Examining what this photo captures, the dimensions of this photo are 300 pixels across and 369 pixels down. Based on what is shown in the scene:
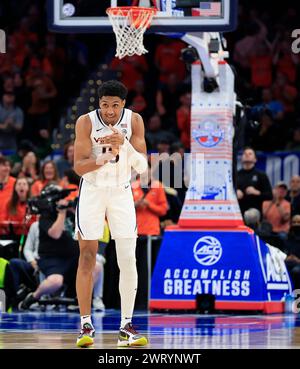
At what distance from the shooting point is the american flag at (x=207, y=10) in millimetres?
14805

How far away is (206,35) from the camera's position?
1627cm

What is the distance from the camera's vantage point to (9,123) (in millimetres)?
24406

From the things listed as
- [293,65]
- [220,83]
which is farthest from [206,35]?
[293,65]

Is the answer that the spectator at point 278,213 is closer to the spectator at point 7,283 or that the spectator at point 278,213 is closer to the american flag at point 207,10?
the spectator at point 7,283

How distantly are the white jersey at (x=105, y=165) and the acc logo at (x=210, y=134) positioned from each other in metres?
5.71

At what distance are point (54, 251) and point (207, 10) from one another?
15.6 ft

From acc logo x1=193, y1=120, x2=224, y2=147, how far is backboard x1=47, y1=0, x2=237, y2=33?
2198 millimetres

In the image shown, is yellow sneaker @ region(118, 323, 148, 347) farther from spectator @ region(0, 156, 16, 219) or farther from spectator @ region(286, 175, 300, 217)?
spectator @ region(0, 156, 16, 219)

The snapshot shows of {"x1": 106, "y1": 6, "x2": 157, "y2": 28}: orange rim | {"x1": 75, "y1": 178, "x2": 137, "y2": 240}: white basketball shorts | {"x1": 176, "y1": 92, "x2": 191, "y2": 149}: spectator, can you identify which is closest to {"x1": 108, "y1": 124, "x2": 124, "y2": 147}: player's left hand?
{"x1": 75, "y1": 178, "x2": 137, "y2": 240}: white basketball shorts

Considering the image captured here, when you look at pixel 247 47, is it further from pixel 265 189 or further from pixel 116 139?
pixel 116 139

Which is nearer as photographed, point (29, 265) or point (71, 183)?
point (29, 265)

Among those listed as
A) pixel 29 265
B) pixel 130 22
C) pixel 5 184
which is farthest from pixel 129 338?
pixel 5 184

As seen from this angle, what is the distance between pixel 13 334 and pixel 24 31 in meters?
15.4

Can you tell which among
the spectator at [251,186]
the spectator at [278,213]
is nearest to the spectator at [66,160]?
the spectator at [251,186]
